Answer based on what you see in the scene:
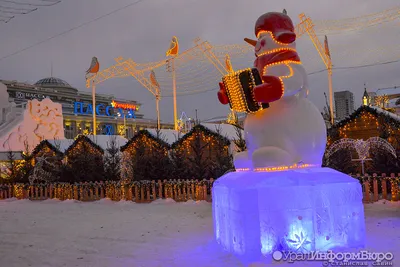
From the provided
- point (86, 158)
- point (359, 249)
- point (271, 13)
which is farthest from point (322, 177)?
point (86, 158)

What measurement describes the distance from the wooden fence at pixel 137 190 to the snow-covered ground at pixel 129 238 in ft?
4.03

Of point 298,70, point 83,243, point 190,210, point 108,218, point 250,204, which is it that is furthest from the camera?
point 190,210

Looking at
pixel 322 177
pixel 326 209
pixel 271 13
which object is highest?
pixel 271 13

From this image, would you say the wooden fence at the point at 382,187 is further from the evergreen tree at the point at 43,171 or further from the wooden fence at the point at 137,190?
the evergreen tree at the point at 43,171

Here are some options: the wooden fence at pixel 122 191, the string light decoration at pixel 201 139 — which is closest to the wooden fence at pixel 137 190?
the wooden fence at pixel 122 191

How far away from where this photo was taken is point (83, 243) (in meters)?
6.38

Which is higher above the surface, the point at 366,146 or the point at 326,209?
the point at 366,146

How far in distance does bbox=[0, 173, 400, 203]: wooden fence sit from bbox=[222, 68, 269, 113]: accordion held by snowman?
20.2 feet

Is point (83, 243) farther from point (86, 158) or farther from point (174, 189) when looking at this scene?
point (86, 158)

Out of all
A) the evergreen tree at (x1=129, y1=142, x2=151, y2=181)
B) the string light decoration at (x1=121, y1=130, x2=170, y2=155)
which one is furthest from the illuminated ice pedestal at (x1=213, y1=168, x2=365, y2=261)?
the string light decoration at (x1=121, y1=130, x2=170, y2=155)

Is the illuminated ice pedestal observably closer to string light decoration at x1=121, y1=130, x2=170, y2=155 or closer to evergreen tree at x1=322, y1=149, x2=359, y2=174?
evergreen tree at x1=322, y1=149, x2=359, y2=174

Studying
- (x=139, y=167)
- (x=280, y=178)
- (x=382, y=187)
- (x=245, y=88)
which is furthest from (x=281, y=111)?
(x=139, y=167)

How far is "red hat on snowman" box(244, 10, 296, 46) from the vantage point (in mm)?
5004

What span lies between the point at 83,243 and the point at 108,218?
9.90 ft
